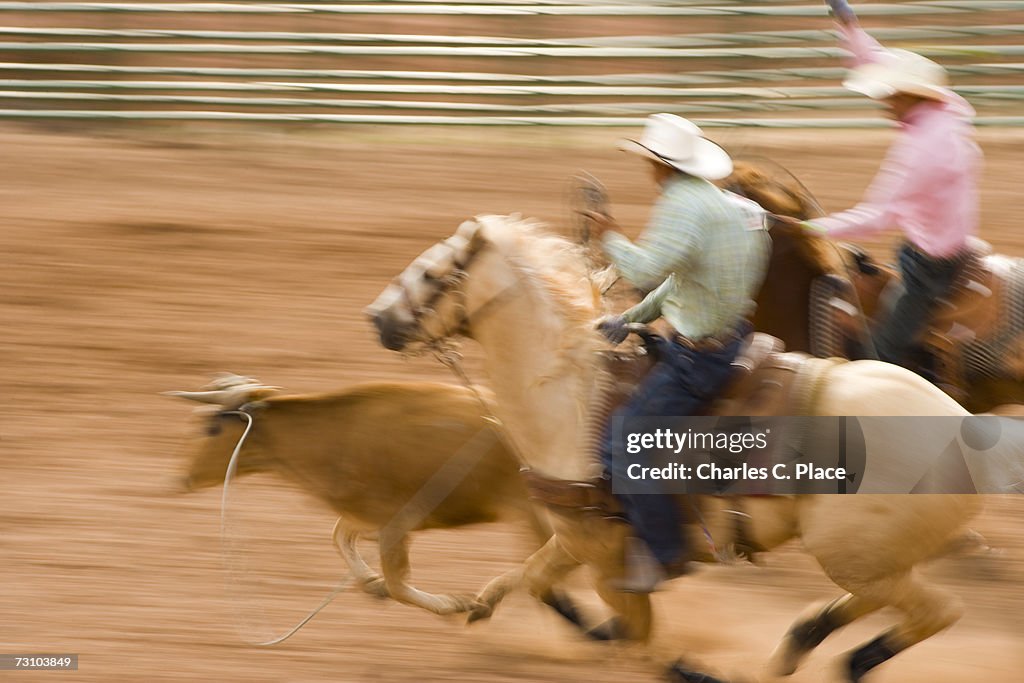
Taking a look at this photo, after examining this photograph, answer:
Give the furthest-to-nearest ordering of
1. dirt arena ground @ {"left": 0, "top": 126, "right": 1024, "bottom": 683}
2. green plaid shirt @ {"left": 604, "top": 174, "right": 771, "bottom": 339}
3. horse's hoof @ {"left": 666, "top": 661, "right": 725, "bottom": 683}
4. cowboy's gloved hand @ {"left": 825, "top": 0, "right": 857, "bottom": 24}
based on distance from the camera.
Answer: cowboy's gloved hand @ {"left": 825, "top": 0, "right": 857, "bottom": 24} < dirt arena ground @ {"left": 0, "top": 126, "right": 1024, "bottom": 683} < horse's hoof @ {"left": 666, "top": 661, "right": 725, "bottom": 683} < green plaid shirt @ {"left": 604, "top": 174, "right": 771, "bottom": 339}

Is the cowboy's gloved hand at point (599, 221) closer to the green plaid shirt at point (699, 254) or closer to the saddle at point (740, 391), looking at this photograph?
the green plaid shirt at point (699, 254)

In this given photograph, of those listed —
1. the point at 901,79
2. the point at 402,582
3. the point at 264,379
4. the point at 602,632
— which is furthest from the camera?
the point at 264,379

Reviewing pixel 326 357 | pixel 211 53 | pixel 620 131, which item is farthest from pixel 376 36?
pixel 326 357

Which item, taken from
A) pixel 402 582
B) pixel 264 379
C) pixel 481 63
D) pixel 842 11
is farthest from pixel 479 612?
pixel 481 63

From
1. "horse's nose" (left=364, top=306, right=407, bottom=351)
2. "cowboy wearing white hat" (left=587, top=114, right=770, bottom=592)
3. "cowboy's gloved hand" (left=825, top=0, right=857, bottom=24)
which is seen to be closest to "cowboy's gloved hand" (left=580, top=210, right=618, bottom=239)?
"cowboy wearing white hat" (left=587, top=114, right=770, bottom=592)

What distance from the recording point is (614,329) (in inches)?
181

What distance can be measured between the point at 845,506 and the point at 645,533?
26.8 inches

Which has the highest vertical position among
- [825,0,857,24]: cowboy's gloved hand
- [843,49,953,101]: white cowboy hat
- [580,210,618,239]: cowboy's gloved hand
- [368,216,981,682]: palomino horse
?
[825,0,857,24]: cowboy's gloved hand

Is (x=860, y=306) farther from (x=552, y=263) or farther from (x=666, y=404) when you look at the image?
(x=552, y=263)

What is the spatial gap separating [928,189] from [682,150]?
50.0 inches

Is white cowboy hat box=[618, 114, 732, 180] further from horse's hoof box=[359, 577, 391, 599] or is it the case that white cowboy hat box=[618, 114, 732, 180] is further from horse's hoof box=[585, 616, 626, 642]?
horse's hoof box=[359, 577, 391, 599]

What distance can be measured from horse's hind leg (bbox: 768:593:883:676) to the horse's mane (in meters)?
1.30

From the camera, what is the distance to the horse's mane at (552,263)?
15.1 ft

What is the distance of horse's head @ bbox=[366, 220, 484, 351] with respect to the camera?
460 centimetres
